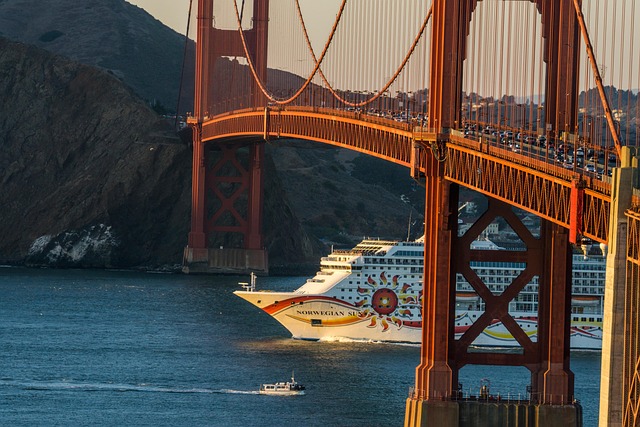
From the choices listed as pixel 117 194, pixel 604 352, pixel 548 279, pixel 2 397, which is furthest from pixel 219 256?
pixel 604 352

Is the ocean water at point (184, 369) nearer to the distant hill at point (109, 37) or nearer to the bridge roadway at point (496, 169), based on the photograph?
the bridge roadway at point (496, 169)

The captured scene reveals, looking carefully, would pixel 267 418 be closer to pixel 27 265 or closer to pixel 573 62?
pixel 573 62

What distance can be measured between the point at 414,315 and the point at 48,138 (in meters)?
51.9

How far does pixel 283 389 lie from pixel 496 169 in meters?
15.1

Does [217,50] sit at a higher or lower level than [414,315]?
higher

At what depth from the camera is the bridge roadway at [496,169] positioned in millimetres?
38781

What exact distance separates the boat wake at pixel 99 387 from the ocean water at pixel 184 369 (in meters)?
0.03

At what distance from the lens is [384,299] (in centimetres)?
7562

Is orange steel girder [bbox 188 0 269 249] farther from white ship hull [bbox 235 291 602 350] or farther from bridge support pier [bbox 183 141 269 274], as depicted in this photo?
white ship hull [bbox 235 291 602 350]

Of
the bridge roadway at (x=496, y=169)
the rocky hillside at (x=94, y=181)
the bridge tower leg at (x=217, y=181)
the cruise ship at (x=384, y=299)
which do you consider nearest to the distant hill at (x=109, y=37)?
the rocky hillside at (x=94, y=181)

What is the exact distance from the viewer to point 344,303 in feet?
247

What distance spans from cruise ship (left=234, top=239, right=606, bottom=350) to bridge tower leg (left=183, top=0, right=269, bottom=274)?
30209 mm

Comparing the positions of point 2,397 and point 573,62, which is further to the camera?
point 2,397

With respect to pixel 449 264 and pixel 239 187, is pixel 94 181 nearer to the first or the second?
pixel 239 187
